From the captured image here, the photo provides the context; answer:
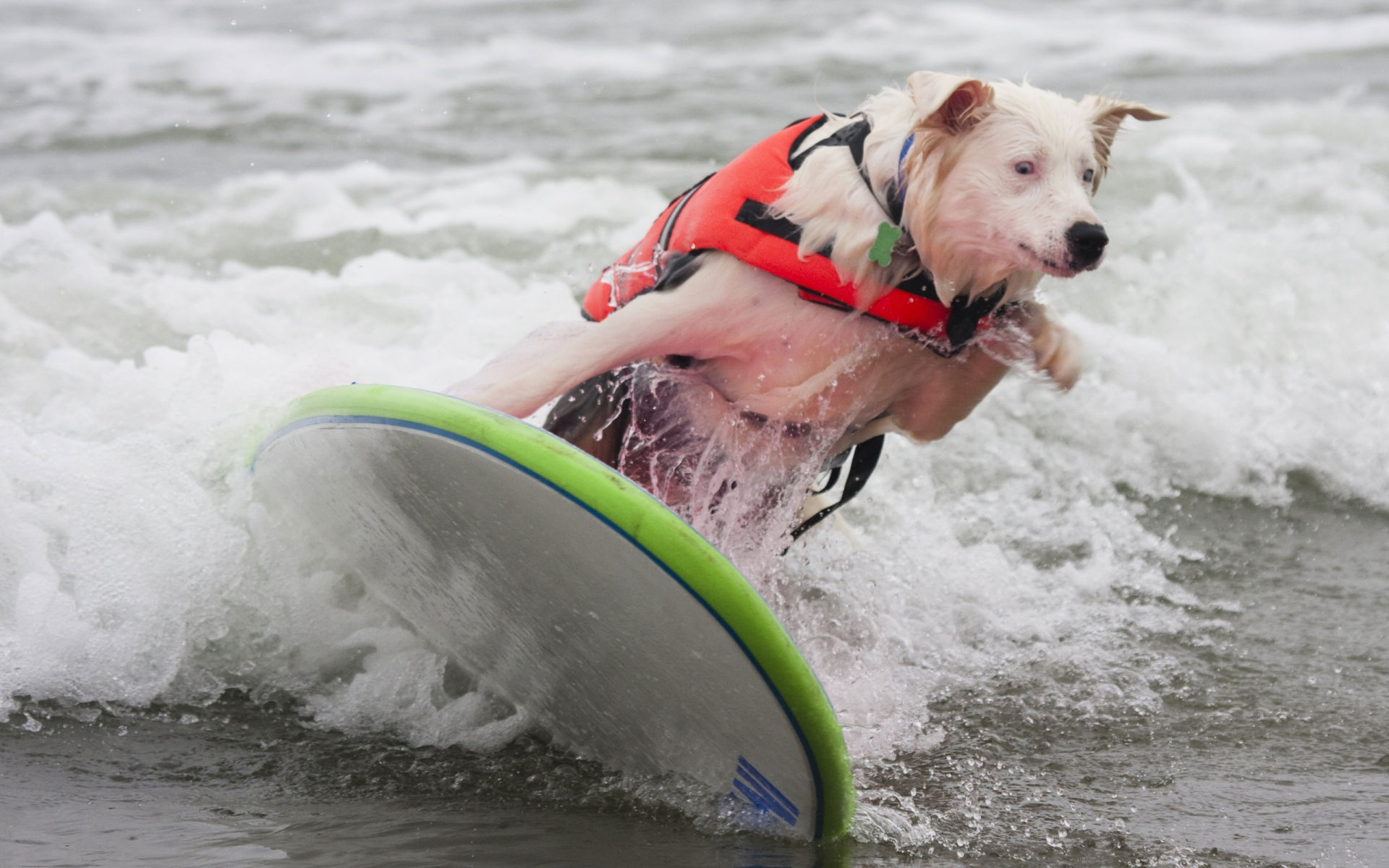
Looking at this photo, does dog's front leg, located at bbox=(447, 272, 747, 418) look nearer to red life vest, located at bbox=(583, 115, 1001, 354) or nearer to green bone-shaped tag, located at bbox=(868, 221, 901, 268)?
red life vest, located at bbox=(583, 115, 1001, 354)

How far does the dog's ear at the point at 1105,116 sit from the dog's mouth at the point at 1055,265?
0.70 ft

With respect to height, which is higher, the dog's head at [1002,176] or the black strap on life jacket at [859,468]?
the dog's head at [1002,176]

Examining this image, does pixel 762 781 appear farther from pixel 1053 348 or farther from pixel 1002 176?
pixel 1002 176

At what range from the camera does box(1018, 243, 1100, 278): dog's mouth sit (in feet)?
7.07

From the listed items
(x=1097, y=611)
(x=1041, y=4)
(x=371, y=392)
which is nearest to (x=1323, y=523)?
(x=1097, y=611)

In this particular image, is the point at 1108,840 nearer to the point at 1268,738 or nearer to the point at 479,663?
the point at 1268,738

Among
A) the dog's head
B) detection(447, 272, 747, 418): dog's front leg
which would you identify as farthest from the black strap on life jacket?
the dog's head

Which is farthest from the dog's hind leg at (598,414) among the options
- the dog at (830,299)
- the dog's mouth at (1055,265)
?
the dog's mouth at (1055,265)

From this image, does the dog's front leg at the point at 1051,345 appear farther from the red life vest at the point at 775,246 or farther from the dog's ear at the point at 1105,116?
the dog's ear at the point at 1105,116

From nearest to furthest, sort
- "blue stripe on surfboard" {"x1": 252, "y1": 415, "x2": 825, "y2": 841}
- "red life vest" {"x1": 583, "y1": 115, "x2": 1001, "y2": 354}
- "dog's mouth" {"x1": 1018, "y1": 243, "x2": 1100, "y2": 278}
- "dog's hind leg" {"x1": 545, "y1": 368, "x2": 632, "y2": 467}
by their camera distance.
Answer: "blue stripe on surfboard" {"x1": 252, "y1": 415, "x2": 825, "y2": 841} < "dog's mouth" {"x1": 1018, "y1": 243, "x2": 1100, "y2": 278} < "red life vest" {"x1": 583, "y1": 115, "x2": 1001, "y2": 354} < "dog's hind leg" {"x1": 545, "y1": 368, "x2": 632, "y2": 467}

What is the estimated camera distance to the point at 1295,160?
777cm

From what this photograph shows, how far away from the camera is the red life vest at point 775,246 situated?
7.97 feet

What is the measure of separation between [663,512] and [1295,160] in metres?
6.91

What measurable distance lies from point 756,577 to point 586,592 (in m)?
0.88
